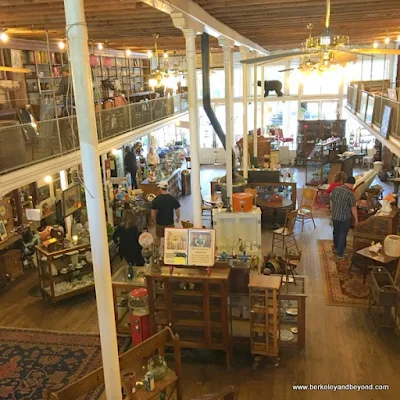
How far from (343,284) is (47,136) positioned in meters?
6.01

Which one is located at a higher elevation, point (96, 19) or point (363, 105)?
point (96, 19)

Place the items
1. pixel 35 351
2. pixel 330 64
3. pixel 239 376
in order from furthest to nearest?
pixel 35 351 < pixel 239 376 < pixel 330 64

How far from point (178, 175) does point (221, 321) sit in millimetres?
9638

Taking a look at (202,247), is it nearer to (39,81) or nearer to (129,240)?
(129,240)

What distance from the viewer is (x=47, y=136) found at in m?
7.96

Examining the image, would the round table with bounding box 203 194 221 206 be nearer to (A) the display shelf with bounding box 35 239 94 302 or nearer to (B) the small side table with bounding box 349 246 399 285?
(B) the small side table with bounding box 349 246 399 285

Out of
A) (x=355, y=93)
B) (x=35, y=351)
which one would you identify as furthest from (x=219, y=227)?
(x=355, y=93)

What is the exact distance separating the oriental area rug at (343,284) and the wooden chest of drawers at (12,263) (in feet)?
20.3

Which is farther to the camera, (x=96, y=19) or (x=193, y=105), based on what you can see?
Result: (x=96, y=19)

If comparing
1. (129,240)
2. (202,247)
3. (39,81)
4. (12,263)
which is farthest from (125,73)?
(202,247)

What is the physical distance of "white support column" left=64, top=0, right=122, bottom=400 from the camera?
307 centimetres

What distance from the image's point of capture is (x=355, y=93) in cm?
1609

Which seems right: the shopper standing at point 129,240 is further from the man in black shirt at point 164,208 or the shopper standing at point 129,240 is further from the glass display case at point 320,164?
the glass display case at point 320,164

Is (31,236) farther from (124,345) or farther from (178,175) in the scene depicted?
(178,175)
